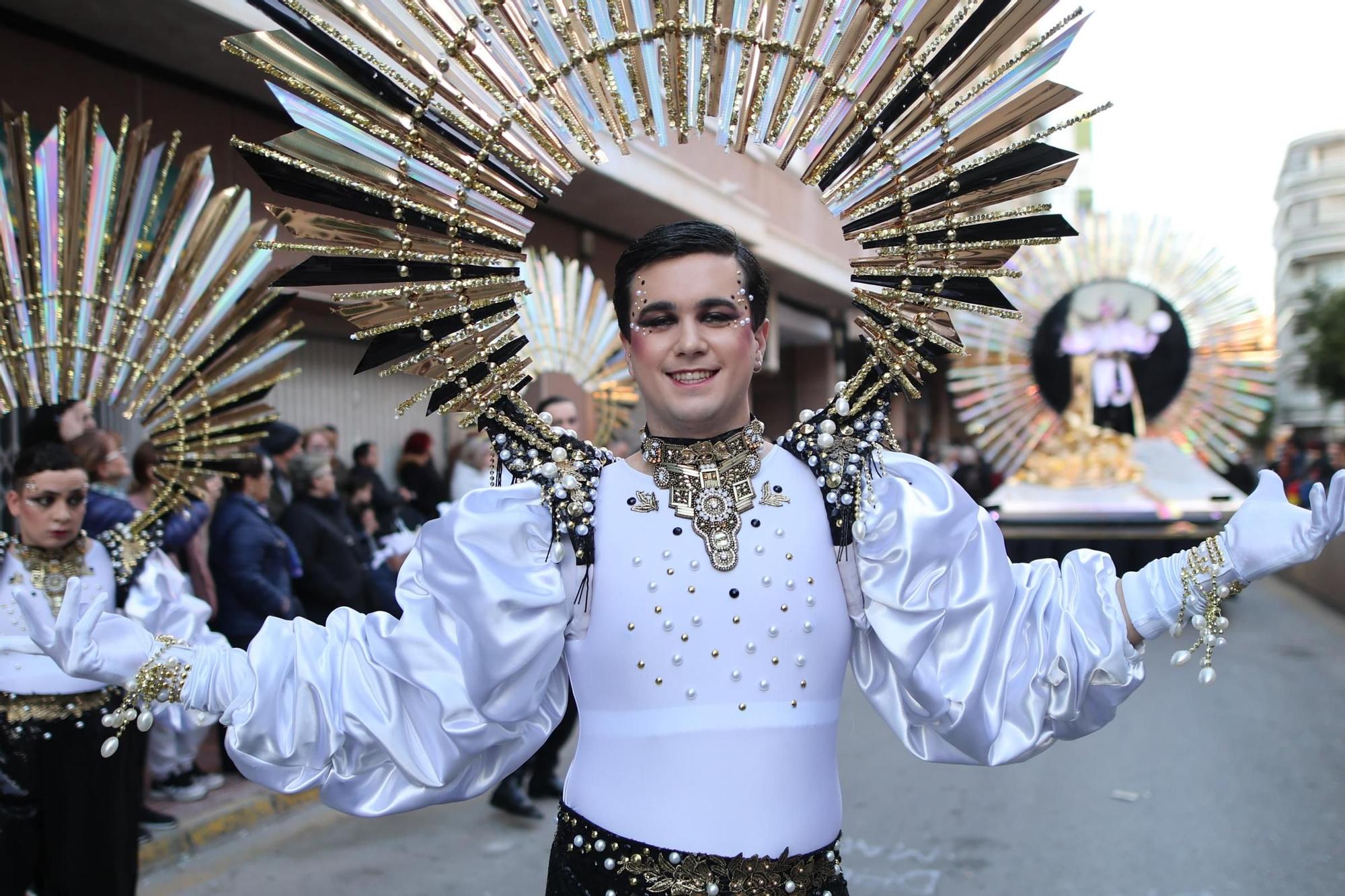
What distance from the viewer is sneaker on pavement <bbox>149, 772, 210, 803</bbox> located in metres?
4.87

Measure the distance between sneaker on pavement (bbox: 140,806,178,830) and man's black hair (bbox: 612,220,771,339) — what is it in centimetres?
363

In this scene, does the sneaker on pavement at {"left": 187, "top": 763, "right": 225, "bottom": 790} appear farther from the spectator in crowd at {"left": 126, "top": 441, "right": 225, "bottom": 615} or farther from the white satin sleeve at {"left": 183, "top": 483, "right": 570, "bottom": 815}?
the white satin sleeve at {"left": 183, "top": 483, "right": 570, "bottom": 815}

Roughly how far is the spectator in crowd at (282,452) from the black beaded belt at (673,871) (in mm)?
4278

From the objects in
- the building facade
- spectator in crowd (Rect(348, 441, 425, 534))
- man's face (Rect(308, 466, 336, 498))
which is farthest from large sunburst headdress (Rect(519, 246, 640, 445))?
the building facade

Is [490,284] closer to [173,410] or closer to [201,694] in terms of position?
[201,694]

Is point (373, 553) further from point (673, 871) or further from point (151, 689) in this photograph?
point (673, 871)

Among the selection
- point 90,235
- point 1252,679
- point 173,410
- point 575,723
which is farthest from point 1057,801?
point 90,235

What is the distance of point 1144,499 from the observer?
1016 centimetres

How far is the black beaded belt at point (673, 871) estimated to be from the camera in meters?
1.72

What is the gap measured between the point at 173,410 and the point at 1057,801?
4.03 m

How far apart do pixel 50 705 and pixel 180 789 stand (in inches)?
84.7

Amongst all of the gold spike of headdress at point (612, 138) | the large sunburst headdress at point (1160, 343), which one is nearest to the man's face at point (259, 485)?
the gold spike of headdress at point (612, 138)

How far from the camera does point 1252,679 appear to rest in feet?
24.2

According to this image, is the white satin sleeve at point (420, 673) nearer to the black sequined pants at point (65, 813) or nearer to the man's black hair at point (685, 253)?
the man's black hair at point (685, 253)
